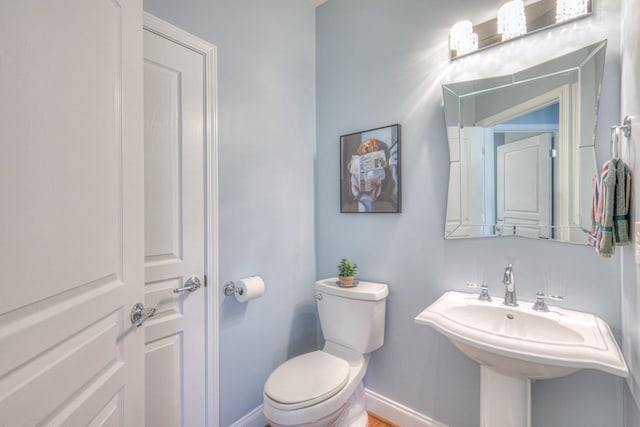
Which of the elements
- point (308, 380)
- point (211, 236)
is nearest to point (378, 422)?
point (308, 380)

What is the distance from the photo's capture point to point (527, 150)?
4.29 feet

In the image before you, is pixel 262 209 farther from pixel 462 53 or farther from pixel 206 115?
pixel 462 53

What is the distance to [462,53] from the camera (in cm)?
146

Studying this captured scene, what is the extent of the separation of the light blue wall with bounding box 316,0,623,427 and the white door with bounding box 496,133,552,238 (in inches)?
3.4

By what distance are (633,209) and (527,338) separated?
55cm

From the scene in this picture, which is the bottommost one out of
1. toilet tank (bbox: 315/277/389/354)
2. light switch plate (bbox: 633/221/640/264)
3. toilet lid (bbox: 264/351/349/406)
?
toilet lid (bbox: 264/351/349/406)

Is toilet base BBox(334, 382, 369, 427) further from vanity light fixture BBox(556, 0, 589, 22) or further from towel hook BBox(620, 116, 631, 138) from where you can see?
vanity light fixture BBox(556, 0, 589, 22)

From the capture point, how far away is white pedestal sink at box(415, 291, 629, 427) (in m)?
0.90

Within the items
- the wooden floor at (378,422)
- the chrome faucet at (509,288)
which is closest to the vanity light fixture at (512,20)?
the chrome faucet at (509,288)

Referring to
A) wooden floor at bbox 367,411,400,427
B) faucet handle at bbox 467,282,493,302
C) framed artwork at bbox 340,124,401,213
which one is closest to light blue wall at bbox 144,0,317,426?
framed artwork at bbox 340,124,401,213

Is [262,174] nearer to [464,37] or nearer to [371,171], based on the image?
[371,171]

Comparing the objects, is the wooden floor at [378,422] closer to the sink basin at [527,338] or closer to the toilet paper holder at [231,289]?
the sink basin at [527,338]

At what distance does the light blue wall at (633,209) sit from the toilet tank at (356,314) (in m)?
0.97

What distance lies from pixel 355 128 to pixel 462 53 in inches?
27.8
